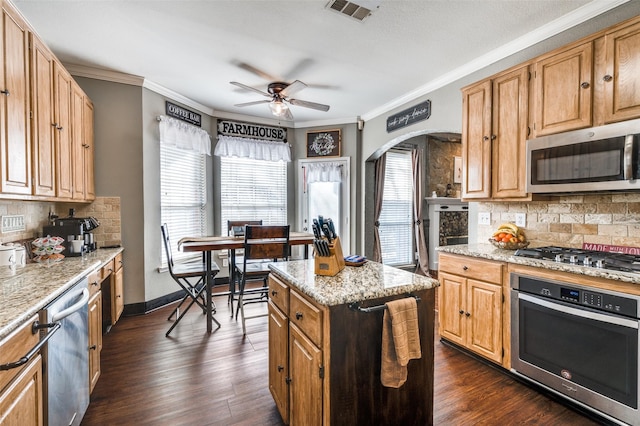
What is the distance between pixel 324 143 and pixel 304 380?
13.7ft

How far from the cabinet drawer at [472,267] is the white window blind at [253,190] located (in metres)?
3.14

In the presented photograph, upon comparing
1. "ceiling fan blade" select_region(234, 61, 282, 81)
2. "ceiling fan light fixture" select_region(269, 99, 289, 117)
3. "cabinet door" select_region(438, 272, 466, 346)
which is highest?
"ceiling fan blade" select_region(234, 61, 282, 81)

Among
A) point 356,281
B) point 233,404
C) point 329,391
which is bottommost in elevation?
point 233,404

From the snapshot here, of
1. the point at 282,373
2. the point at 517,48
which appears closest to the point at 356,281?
the point at 282,373

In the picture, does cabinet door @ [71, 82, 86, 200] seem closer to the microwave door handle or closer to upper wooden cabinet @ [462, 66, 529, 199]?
upper wooden cabinet @ [462, 66, 529, 199]

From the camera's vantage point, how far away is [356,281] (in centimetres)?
142

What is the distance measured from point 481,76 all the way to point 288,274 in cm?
275

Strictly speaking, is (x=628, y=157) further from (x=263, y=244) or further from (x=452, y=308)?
(x=263, y=244)

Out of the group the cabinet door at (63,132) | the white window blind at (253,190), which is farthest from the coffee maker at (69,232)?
the white window blind at (253,190)

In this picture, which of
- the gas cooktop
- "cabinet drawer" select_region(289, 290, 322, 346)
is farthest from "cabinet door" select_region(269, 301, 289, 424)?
the gas cooktop

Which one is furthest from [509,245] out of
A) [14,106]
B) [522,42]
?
[14,106]

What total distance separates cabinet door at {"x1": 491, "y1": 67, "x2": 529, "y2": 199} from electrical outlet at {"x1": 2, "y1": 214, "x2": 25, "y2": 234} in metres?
3.75

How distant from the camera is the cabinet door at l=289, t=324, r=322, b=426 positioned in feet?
4.10

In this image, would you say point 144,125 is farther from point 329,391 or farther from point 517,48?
point 517,48
